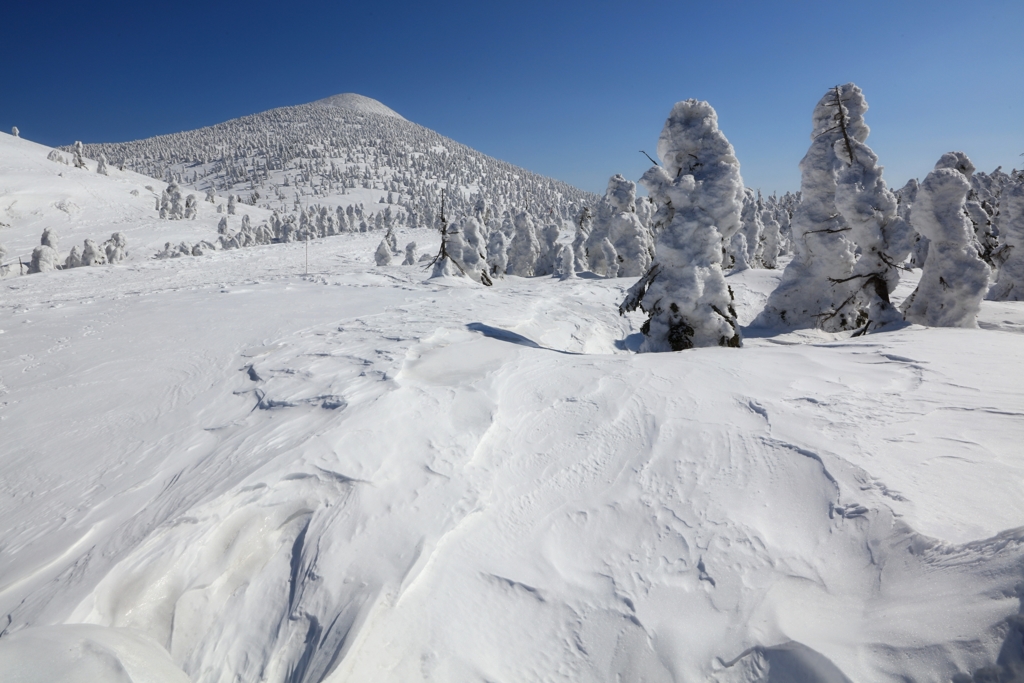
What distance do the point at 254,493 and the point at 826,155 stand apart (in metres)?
13.6

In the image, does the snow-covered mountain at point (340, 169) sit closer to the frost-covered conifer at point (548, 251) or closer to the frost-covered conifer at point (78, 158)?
the frost-covered conifer at point (78, 158)

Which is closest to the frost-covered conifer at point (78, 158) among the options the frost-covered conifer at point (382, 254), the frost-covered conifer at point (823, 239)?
the frost-covered conifer at point (382, 254)

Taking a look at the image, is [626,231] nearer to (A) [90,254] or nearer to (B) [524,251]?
(B) [524,251]

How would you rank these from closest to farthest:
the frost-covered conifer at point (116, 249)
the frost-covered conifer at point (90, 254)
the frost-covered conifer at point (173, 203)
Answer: the frost-covered conifer at point (90, 254) < the frost-covered conifer at point (116, 249) < the frost-covered conifer at point (173, 203)

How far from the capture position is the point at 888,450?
320cm

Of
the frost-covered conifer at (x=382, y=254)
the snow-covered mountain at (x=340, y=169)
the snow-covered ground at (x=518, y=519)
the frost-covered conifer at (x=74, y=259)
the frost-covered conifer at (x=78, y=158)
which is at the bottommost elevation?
the frost-covered conifer at (x=74, y=259)

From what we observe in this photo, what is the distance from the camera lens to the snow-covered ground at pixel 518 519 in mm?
2137

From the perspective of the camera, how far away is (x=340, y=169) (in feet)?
457

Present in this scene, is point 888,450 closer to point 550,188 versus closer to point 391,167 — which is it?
point 391,167

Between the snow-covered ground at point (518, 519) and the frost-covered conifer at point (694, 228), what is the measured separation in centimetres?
362

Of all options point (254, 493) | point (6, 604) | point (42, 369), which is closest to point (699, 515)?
point (254, 493)

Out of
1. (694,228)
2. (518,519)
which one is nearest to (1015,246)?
(694,228)

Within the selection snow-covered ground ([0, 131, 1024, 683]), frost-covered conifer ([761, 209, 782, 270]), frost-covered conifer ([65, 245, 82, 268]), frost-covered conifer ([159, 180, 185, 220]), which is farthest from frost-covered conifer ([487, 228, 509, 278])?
frost-covered conifer ([159, 180, 185, 220])

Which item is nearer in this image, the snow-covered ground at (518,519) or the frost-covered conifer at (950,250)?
the snow-covered ground at (518,519)
